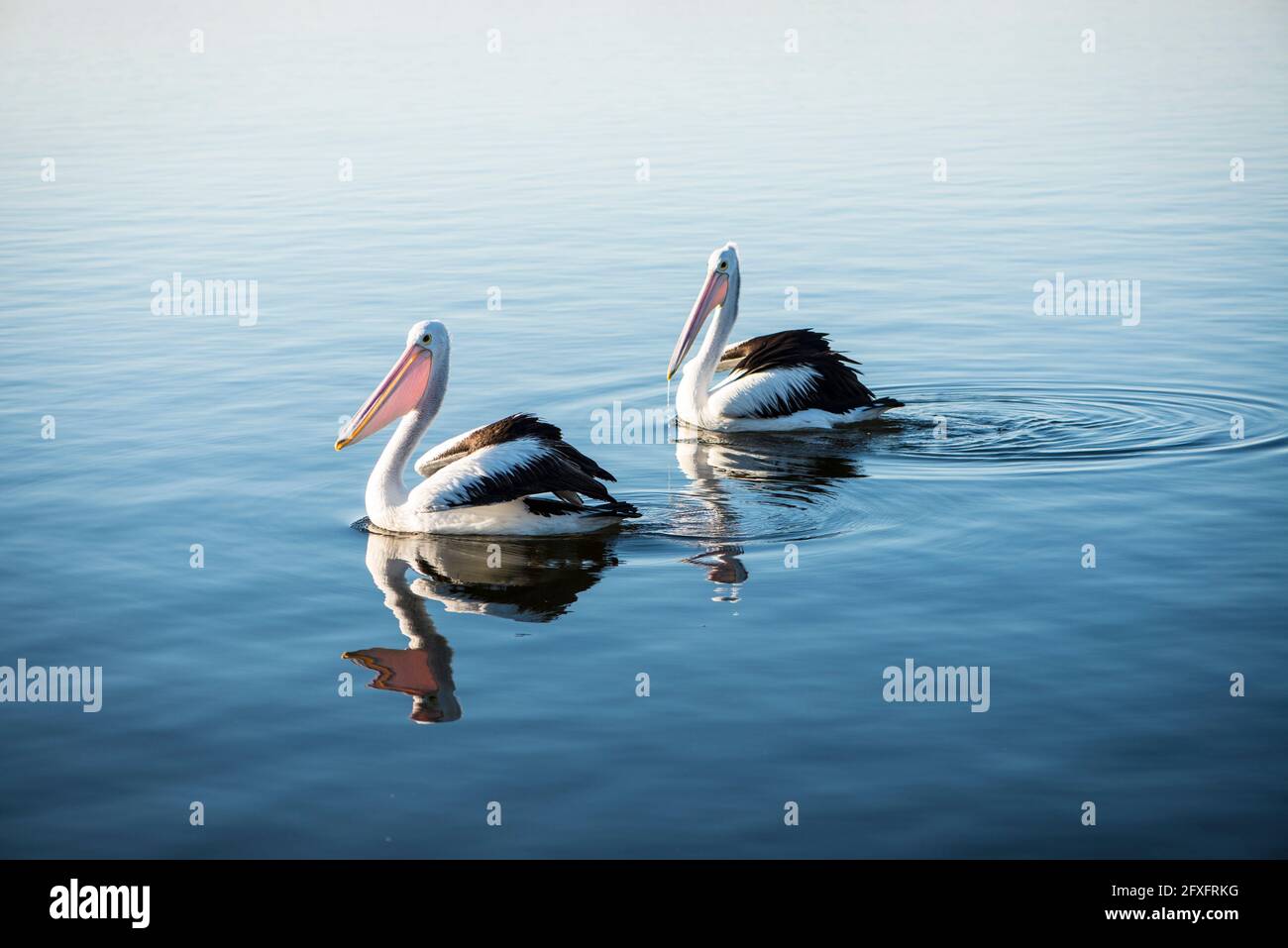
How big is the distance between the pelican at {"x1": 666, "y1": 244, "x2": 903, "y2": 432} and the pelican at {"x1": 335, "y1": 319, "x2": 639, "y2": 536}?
7.72ft

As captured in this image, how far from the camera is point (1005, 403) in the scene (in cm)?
1160

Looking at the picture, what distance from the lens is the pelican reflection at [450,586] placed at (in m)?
7.30

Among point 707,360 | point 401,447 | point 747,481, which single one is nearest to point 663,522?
point 747,481

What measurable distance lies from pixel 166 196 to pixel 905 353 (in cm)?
1208

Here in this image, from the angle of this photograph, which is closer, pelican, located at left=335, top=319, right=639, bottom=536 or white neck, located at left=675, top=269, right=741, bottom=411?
pelican, located at left=335, top=319, right=639, bottom=536

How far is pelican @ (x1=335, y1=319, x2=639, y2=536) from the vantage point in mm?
8773

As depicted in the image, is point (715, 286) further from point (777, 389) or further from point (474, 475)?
point (474, 475)

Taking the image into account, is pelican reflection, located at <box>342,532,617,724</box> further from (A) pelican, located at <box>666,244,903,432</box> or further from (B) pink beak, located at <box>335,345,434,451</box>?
(A) pelican, located at <box>666,244,903,432</box>

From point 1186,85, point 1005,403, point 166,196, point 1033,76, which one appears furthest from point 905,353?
point 1033,76

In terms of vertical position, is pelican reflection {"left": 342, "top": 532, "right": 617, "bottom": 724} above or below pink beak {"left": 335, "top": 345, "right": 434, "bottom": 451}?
below

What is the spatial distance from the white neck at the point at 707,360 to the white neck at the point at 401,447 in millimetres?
2571

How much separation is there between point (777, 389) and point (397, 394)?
2.97 metres
